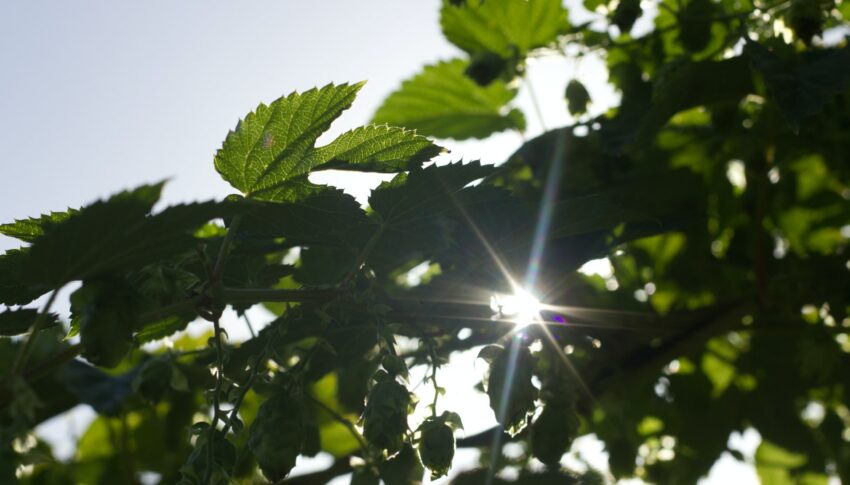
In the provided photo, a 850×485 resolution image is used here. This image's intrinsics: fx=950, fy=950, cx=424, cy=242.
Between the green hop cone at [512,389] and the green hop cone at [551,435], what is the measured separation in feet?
0.53

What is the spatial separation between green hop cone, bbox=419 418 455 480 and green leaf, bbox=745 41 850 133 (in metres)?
0.76

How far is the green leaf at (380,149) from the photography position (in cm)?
145

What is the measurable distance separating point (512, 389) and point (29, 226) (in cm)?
78

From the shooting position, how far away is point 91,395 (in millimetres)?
2094

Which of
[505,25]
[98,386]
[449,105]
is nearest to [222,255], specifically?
[98,386]

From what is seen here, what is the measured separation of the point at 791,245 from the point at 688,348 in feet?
1.88

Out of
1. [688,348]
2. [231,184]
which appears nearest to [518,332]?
[231,184]

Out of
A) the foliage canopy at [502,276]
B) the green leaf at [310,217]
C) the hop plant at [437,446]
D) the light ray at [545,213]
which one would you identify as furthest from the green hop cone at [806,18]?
the hop plant at [437,446]

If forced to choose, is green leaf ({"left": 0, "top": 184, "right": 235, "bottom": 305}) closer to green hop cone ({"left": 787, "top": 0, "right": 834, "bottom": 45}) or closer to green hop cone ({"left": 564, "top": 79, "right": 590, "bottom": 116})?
green hop cone ({"left": 787, "top": 0, "right": 834, "bottom": 45})

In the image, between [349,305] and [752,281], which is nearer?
[349,305]

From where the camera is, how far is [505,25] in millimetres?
2578

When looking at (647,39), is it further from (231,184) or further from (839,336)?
(231,184)

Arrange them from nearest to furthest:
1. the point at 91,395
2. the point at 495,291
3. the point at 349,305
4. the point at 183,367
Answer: the point at 349,305
the point at 495,291
the point at 91,395
the point at 183,367

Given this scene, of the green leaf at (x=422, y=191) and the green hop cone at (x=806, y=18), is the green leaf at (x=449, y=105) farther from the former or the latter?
the green leaf at (x=422, y=191)
